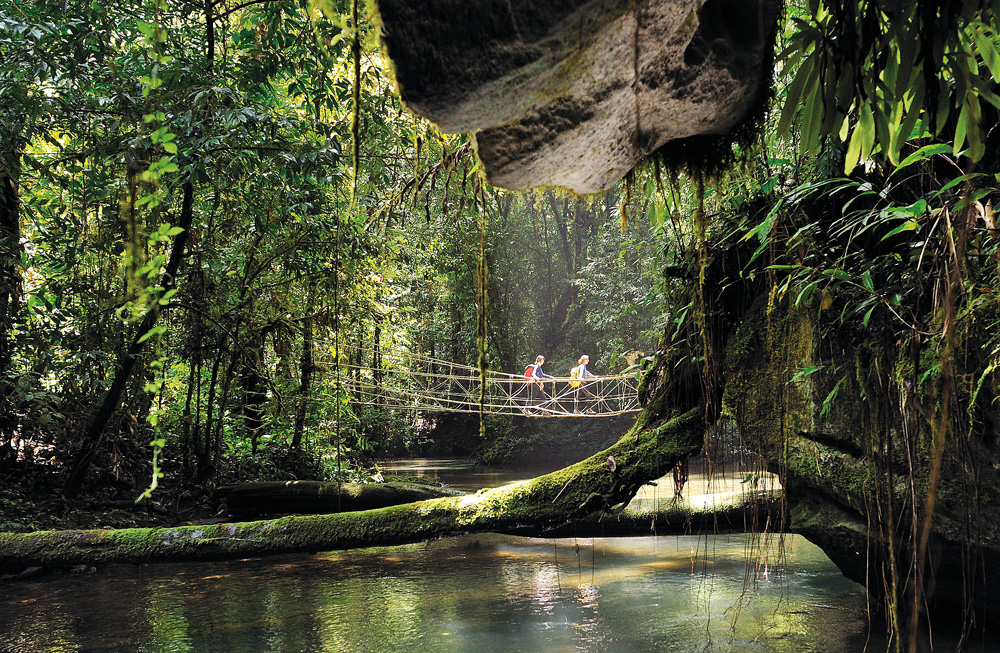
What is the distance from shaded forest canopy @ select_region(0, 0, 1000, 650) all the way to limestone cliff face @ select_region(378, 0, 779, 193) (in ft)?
0.20

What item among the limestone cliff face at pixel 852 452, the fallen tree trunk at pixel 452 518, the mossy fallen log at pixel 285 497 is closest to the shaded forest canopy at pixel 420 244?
the limestone cliff face at pixel 852 452

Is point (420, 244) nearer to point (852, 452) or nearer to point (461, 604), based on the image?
point (461, 604)

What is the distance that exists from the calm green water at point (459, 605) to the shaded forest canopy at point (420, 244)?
0.62 metres

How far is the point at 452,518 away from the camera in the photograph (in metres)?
2.84

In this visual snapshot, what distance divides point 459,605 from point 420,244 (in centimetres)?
532

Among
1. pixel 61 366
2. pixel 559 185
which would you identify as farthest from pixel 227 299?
pixel 559 185

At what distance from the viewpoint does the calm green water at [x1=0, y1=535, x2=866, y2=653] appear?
3.07 m

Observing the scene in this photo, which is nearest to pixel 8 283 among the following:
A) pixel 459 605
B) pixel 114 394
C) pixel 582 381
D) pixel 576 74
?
pixel 114 394

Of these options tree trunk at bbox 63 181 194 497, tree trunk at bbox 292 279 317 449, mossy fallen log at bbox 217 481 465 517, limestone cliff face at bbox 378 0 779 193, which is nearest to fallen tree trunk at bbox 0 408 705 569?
limestone cliff face at bbox 378 0 779 193

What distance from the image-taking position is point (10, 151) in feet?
13.3

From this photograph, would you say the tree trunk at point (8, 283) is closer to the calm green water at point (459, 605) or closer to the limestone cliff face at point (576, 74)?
the calm green water at point (459, 605)

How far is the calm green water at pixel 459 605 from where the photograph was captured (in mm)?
3068

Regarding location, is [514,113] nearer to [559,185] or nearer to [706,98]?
[559,185]

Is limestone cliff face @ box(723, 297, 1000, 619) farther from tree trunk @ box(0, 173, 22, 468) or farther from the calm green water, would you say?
tree trunk @ box(0, 173, 22, 468)
